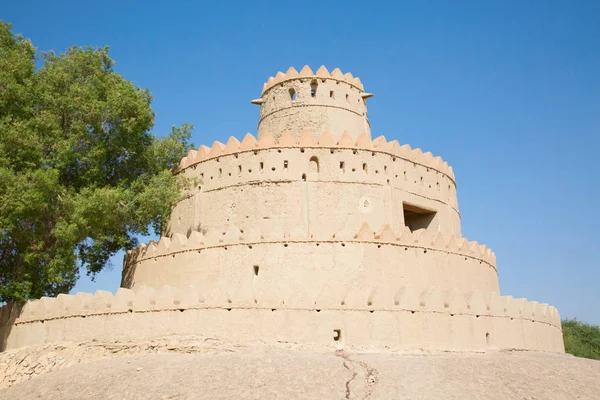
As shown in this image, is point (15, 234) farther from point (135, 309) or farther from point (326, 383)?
point (326, 383)

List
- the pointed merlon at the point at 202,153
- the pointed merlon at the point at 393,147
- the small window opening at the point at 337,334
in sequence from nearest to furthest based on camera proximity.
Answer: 1. the small window opening at the point at 337,334
2. the pointed merlon at the point at 393,147
3. the pointed merlon at the point at 202,153

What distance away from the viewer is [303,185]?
18766mm

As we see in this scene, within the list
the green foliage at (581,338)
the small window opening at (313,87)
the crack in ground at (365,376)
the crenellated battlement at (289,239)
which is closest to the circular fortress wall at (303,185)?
the crenellated battlement at (289,239)

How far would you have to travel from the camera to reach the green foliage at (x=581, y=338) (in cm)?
3244

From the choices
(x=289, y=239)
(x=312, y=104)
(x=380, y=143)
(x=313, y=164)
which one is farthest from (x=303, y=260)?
(x=312, y=104)

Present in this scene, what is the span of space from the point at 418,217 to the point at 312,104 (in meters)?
6.20

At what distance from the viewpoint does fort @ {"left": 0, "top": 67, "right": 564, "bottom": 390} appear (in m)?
14.0

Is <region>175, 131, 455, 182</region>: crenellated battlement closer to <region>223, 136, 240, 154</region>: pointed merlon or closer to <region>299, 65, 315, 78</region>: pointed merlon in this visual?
<region>223, 136, 240, 154</region>: pointed merlon

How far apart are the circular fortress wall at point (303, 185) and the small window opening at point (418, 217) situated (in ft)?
0.58

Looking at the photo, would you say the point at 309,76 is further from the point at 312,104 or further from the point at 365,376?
the point at 365,376

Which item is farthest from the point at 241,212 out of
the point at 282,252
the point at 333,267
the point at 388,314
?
the point at 388,314

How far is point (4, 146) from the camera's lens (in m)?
16.4

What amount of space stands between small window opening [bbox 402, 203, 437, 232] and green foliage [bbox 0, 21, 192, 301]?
8535 mm

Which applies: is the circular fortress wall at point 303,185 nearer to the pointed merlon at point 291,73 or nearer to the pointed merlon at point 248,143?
the pointed merlon at point 248,143
